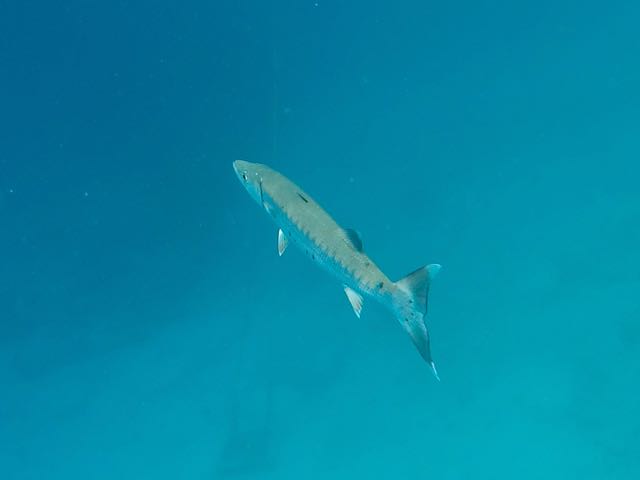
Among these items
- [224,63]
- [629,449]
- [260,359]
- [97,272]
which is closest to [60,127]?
[224,63]

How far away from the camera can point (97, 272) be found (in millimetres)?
14516

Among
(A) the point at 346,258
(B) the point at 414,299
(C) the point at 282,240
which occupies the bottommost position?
(B) the point at 414,299

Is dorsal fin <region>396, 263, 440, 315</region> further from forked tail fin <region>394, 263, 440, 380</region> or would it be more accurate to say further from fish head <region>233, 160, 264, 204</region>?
fish head <region>233, 160, 264, 204</region>

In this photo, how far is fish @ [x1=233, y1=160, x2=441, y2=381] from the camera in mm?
3496

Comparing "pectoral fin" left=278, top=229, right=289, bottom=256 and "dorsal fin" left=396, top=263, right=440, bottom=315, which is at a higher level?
"pectoral fin" left=278, top=229, right=289, bottom=256

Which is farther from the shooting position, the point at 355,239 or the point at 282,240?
the point at 282,240

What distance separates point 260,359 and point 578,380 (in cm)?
812

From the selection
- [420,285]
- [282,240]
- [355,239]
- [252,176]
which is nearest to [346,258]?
[355,239]

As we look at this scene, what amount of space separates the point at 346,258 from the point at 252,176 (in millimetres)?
1052

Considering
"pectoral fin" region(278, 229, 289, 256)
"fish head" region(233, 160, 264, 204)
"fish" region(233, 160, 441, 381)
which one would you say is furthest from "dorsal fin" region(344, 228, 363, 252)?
"fish head" region(233, 160, 264, 204)

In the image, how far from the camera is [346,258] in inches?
147

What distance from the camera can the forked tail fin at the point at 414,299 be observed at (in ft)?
11.4

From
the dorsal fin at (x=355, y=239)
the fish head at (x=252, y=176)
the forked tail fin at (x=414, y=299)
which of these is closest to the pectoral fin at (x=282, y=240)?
the fish head at (x=252, y=176)

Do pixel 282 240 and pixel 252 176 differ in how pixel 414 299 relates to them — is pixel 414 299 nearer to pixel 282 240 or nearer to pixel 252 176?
pixel 282 240
